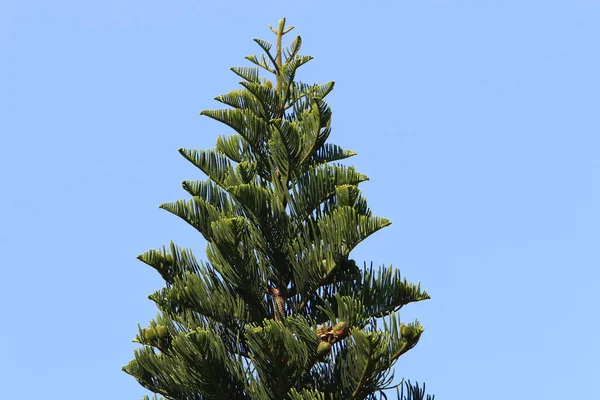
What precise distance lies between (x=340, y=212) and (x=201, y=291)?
54.9 inches

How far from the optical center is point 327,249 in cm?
896

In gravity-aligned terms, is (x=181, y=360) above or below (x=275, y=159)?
below

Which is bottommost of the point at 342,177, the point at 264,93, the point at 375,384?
the point at 375,384

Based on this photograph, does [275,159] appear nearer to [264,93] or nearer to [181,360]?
[264,93]

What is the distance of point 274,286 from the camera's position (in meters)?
9.27

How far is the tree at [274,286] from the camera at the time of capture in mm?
8383

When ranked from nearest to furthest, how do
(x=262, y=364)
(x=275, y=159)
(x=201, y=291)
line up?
(x=262, y=364), (x=201, y=291), (x=275, y=159)

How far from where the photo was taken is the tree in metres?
8.38

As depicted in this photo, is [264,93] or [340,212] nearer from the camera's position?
[340,212]

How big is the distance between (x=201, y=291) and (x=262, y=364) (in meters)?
0.96

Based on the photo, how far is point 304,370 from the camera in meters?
8.51

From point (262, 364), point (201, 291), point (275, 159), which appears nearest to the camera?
point (262, 364)

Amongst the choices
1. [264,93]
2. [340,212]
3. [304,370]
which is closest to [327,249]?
[340,212]

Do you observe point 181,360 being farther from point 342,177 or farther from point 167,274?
point 342,177
